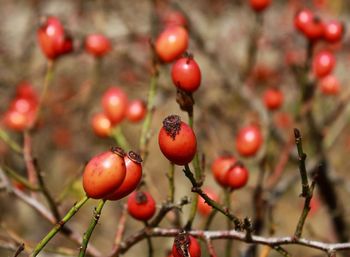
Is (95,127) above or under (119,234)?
above

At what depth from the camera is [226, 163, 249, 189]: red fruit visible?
6.07 feet

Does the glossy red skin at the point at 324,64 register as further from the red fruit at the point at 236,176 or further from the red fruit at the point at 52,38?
the red fruit at the point at 52,38

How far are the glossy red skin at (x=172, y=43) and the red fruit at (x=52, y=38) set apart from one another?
64cm

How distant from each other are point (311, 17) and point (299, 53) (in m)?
3.31

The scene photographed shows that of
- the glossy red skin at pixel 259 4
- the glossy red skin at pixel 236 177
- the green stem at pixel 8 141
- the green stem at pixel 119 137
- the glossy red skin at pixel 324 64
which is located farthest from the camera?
the glossy red skin at pixel 259 4

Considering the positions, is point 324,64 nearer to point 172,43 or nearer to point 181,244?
point 172,43

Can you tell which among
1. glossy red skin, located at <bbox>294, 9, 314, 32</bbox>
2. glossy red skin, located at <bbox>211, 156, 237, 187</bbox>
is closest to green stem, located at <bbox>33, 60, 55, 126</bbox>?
glossy red skin, located at <bbox>211, 156, 237, 187</bbox>

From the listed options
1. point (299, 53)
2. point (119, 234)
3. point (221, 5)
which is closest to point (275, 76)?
point (299, 53)

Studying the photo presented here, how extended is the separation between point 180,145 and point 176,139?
0.06 ft

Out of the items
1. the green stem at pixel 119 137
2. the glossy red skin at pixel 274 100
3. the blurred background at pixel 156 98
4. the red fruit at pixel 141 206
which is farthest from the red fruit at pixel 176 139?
the glossy red skin at pixel 274 100

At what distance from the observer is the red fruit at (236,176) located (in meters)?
1.85

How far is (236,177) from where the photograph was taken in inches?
73.0

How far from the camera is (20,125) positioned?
2.79 metres

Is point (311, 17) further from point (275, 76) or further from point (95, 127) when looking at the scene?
point (275, 76)
